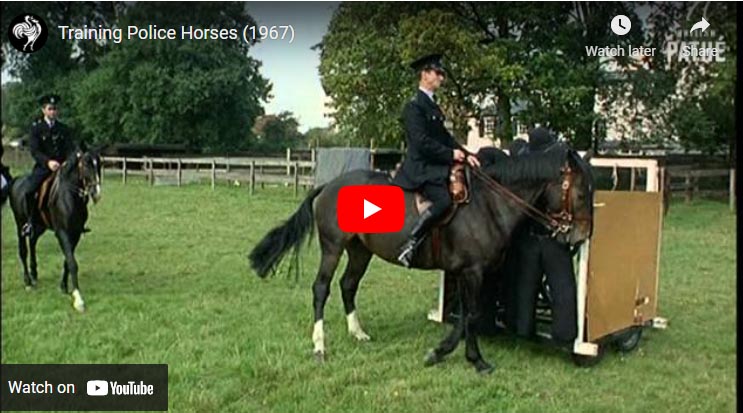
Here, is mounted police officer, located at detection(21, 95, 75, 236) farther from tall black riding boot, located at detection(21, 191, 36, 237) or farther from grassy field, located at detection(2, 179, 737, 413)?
grassy field, located at detection(2, 179, 737, 413)

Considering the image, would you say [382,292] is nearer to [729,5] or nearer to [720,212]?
[720,212]

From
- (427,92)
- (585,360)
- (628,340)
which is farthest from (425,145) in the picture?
(628,340)

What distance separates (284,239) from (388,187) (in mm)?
706

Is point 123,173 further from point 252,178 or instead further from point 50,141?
point 252,178

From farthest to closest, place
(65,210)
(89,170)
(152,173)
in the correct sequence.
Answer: (65,210)
(89,170)
(152,173)

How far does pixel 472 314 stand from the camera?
293 cm

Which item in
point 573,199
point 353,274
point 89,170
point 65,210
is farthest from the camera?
point 65,210

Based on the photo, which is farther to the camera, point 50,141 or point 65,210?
point 65,210

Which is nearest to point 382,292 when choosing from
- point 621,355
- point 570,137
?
point 621,355

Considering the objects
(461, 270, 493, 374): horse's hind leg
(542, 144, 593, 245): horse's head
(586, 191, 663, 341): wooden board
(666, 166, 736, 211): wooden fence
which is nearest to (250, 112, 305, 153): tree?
(461, 270, 493, 374): horse's hind leg

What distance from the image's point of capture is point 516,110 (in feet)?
8.29

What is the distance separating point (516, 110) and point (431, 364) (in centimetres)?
115

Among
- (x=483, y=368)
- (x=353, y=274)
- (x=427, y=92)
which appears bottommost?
(x=483, y=368)

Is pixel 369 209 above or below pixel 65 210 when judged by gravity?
above
